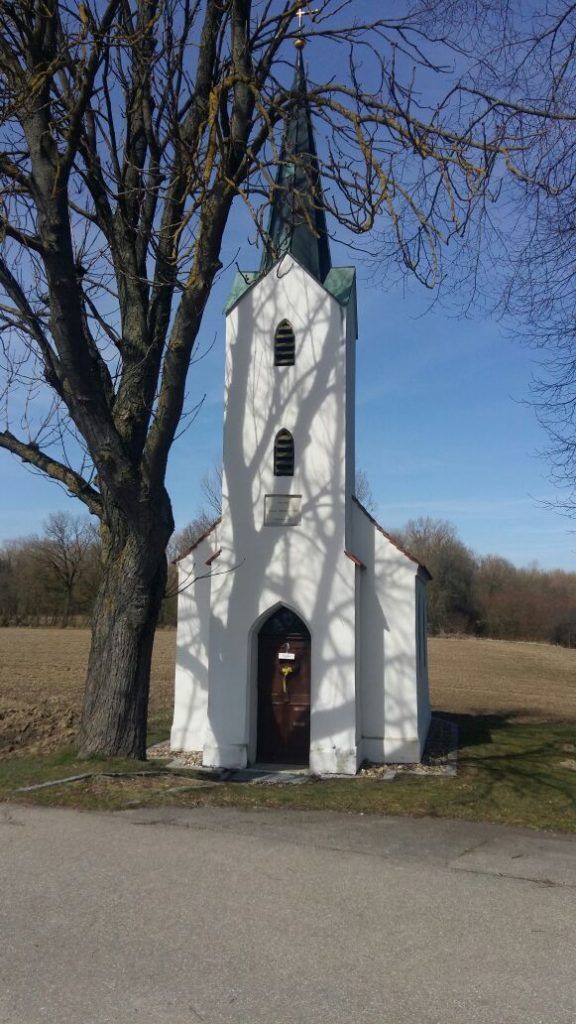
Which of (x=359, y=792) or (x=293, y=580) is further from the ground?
(x=293, y=580)

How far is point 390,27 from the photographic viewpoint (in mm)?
9609

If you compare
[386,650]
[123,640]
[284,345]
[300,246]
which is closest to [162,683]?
[386,650]

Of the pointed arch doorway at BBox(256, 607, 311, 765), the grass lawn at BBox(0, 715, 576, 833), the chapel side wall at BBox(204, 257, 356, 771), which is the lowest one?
the grass lawn at BBox(0, 715, 576, 833)

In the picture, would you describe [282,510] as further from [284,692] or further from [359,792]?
[359,792]

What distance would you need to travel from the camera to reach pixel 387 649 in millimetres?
14820

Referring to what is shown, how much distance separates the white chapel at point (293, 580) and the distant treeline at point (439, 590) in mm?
40261

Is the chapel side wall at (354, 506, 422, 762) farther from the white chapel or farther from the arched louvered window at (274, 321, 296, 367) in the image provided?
the arched louvered window at (274, 321, 296, 367)

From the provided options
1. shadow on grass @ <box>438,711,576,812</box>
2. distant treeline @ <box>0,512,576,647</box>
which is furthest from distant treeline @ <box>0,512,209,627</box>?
shadow on grass @ <box>438,711,576,812</box>

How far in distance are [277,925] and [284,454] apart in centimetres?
1050

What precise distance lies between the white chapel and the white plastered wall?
0.02 meters

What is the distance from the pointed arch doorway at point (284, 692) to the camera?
1412 centimetres

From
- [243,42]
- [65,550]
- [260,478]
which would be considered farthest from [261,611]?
[65,550]

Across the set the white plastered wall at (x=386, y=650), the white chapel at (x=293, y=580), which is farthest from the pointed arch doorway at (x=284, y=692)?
the white plastered wall at (x=386, y=650)

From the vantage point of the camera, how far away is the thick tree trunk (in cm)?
1084
